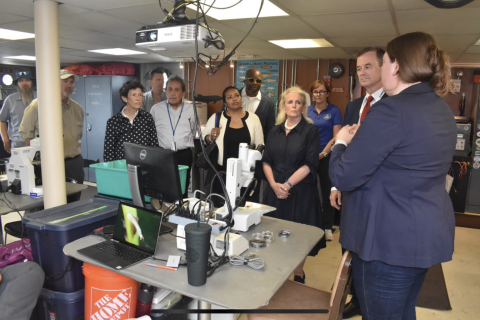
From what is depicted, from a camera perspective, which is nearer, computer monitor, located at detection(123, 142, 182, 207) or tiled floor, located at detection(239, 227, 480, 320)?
computer monitor, located at detection(123, 142, 182, 207)

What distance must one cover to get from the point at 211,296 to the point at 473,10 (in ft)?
9.28

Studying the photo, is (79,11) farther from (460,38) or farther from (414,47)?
(460,38)

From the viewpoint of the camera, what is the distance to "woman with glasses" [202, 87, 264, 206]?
3.46 meters

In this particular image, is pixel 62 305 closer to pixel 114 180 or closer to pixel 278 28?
pixel 114 180

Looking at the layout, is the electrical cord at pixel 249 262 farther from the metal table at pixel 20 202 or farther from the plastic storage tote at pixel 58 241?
the metal table at pixel 20 202

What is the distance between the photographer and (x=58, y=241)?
191 centimetres

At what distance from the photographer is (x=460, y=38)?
12.4 feet

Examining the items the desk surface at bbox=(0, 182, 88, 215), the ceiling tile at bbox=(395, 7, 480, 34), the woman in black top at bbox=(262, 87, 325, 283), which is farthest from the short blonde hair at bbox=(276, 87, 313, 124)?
the desk surface at bbox=(0, 182, 88, 215)

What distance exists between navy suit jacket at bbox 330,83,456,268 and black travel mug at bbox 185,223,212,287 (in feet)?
1.92

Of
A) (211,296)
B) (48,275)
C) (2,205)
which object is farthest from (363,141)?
(2,205)

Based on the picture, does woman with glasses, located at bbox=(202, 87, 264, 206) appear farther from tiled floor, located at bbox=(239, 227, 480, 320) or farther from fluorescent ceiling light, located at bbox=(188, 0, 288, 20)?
tiled floor, located at bbox=(239, 227, 480, 320)

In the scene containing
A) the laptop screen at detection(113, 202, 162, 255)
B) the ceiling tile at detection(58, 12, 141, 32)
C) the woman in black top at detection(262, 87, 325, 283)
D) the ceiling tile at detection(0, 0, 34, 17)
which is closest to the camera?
the laptop screen at detection(113, 202, 162, 255)

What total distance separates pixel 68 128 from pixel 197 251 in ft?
10.3

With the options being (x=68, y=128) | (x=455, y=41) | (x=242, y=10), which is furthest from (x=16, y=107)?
(x=455, y=41)
